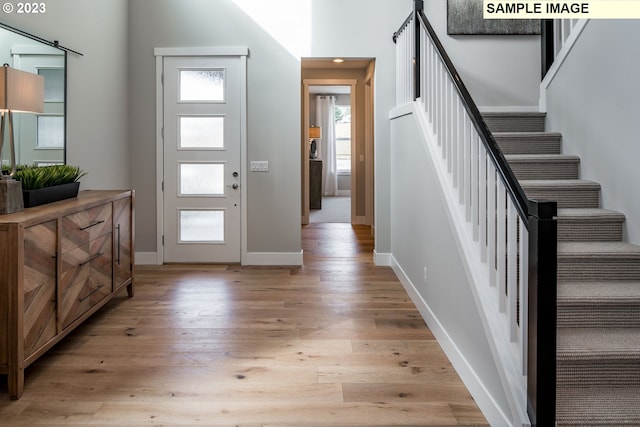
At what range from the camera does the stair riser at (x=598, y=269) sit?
275 centimetres

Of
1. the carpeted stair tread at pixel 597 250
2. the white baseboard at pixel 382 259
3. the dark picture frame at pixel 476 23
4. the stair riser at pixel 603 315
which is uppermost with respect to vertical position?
the dark picture frame at pixel 476 23

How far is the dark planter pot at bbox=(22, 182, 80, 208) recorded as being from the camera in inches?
117

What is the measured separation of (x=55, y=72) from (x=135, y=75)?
165 centimetres

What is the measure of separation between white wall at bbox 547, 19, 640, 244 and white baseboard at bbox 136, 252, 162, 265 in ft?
13.3

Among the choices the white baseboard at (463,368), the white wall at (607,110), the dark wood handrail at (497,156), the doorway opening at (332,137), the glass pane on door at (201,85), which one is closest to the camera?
the dark wood handrail at (497,156)

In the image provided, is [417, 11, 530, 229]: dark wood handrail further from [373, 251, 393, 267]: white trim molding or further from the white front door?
the white front door

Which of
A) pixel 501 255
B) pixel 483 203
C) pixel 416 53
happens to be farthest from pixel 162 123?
pixel 501 255

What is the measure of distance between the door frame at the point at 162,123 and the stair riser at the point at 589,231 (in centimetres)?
339

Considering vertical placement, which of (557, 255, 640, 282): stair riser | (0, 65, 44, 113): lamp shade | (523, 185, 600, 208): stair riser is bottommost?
(557, 255, 640, 282): stair riser

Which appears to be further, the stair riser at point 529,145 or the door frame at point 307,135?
the door frame at point 307,135

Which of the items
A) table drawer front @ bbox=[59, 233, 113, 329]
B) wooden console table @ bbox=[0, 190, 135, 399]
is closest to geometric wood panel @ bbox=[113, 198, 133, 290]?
wooden console table @ bbox=[0, 190, 135, 399]

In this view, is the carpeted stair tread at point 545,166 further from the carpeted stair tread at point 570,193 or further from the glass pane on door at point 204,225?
the glass pane on door at point 204,225

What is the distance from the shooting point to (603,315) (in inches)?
A: 97.5

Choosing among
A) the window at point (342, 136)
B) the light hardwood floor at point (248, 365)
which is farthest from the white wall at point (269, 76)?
the window at point (342, 136)
